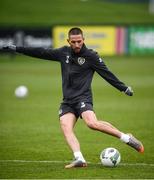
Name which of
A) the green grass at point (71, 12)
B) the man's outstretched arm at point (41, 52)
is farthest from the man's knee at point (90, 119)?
the green grass at point (71, 12)

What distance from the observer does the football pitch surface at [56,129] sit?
11.2 metres

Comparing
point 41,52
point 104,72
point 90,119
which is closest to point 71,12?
point 41,52

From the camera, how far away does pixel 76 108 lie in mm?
11805

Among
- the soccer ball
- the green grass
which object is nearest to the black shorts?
the soccer ball

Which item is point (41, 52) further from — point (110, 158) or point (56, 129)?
point (56, 129)

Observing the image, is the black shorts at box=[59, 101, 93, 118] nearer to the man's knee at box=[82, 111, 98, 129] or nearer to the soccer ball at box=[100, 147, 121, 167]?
the man's knee at box=[82, 111, 98, 129]

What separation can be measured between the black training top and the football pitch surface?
1162 millimetres

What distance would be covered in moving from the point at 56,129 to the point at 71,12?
128ft

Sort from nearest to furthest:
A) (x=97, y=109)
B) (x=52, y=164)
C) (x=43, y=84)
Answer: (x=52, y=164) < (x=97, y=109) < (x=43, y=84)

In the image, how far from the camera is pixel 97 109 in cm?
2045

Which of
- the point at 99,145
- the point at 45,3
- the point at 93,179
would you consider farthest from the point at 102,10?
the point at 93,179

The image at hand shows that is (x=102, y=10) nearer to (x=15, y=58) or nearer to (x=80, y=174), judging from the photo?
(x=15, y=58)

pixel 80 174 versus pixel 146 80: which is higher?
pixel 80 174

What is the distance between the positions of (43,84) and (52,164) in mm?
16727
